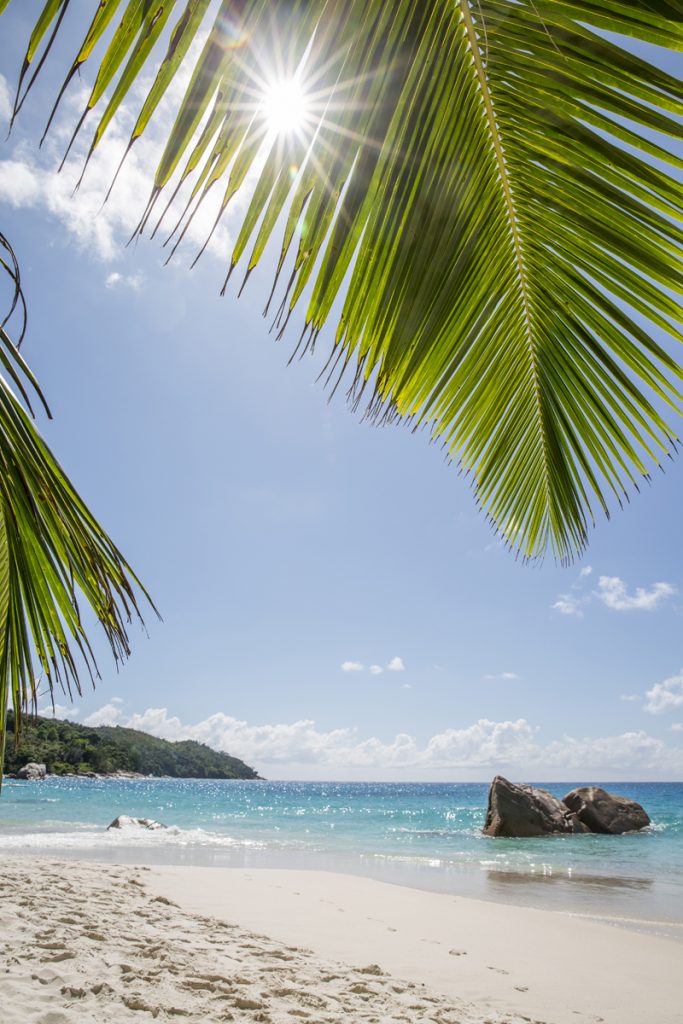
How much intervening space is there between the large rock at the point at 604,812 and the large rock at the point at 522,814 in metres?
0.80

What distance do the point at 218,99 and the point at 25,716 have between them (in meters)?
1.88

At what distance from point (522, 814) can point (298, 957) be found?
1625 cm

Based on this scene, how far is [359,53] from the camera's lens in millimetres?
883

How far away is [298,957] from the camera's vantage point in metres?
5.58

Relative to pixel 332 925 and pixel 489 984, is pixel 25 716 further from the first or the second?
pixel 332 925

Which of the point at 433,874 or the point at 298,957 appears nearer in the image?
the point at 298,957

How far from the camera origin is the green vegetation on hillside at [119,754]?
6738cm

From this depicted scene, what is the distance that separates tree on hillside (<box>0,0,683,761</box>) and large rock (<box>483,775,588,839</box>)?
20882 mm

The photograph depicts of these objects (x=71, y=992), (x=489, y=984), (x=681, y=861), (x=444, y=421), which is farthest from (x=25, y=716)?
(x=681, y=861)

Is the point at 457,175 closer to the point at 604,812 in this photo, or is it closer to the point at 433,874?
the point at 433,874

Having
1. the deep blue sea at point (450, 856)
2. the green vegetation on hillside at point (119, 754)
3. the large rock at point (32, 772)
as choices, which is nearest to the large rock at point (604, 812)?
the deep blue sea at point (450, 856)

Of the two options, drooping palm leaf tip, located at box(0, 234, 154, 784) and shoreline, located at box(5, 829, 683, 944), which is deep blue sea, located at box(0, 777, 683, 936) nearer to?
shoreline, located at box(5, 829, 683, 944)

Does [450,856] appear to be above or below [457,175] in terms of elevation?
below

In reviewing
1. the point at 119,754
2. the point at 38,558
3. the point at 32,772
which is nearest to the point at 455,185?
the point at 38,558
